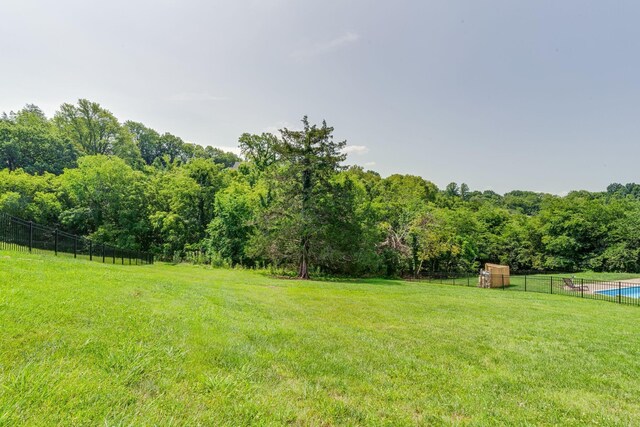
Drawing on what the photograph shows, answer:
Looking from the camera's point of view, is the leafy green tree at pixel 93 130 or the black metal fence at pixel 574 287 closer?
the black metal fence at pixel 574 287

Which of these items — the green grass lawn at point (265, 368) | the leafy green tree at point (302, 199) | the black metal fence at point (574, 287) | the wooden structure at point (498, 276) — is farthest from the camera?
the wooden structure at point (498, 276)

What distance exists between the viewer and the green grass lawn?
247 centimetres

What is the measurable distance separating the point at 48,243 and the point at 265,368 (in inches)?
618

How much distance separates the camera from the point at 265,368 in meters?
3.62

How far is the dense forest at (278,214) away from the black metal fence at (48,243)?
314 inches

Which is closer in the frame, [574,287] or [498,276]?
[574,287]

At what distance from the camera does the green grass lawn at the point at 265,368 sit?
2473 mm

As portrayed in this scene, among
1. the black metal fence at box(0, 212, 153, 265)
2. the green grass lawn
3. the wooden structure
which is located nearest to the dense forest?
the wooden structure

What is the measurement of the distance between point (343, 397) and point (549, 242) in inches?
1764

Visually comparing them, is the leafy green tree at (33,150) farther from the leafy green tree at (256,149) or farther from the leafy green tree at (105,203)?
the leafy green tree at (256,149)

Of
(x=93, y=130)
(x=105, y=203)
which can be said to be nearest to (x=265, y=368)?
(x=105, y=203)

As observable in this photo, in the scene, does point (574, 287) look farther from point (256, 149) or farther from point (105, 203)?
point (105, 203)

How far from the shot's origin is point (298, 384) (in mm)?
3338

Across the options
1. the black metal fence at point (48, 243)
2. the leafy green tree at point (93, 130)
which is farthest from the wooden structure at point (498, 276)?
the leafy green tree at point (93, 130)
